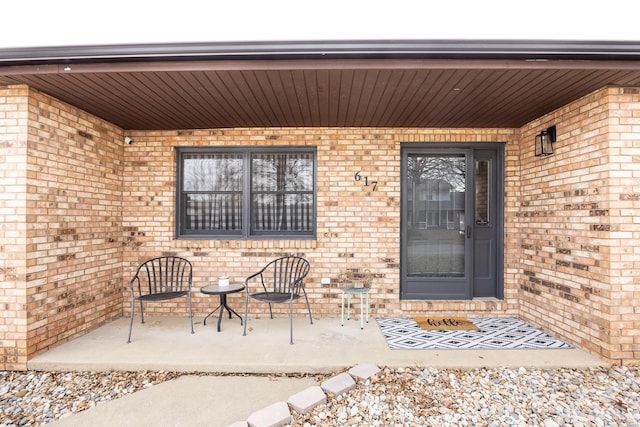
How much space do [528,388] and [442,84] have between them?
2689 mm

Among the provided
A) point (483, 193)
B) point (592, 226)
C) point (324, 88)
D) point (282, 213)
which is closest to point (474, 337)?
point (592, 226)

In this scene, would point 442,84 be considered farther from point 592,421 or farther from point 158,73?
point 592,421

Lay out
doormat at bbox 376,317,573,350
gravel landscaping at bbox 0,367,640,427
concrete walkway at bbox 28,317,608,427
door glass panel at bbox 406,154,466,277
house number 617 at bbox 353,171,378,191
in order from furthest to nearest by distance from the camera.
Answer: door glass panel at bbox 406,154,466,277 < house number 617 at bbox 353,171,378,191 < doormat at bbox 376,317,573,350 < concrete walkway at bbox 28,317,608,427 < gravel landscaping at bbox 0,367,640,427

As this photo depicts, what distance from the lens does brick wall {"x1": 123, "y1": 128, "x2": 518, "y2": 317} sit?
4.09m

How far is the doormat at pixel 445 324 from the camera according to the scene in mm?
3633

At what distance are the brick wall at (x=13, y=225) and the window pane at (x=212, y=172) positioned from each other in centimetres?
173

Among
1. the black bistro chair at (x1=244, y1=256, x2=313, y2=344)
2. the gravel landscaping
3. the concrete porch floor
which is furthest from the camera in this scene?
the black bistro chair at (x1=244, y1=256, x2=313, y2=344)

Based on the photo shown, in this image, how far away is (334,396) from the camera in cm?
234

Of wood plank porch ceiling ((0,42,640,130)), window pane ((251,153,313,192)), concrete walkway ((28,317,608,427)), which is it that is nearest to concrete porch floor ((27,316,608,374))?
concrete walkway ((28,317,608,427))

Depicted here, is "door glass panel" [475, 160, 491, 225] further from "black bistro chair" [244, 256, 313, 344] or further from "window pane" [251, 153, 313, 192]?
"black bistro chair" [244, 256, 313, 344]

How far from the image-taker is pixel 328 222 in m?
4.14

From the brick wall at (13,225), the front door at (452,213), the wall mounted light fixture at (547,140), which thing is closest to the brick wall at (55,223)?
the brick wall at (13,225)

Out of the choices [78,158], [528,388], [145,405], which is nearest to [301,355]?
[145,405]

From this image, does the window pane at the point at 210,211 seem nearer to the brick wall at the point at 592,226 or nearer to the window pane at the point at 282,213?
the window pane at the point at 282,213
